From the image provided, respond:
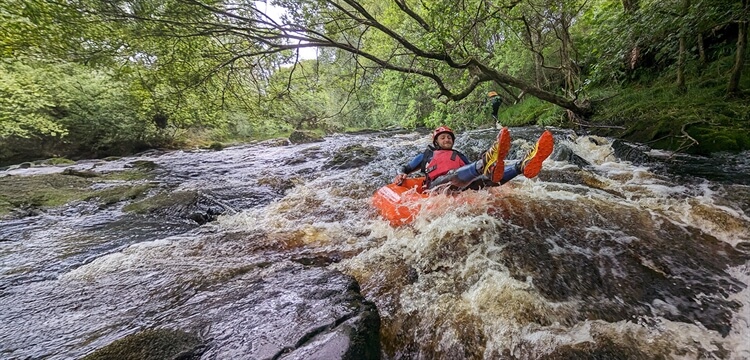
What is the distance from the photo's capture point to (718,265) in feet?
8.32

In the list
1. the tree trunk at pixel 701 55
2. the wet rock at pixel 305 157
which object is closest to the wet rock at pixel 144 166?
the wet rock at pixel 305 157

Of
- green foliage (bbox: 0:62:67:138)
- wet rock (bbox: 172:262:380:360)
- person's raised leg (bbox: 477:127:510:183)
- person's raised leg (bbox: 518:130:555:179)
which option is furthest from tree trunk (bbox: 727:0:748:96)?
green foliage (bbox: 0:62:67:138)

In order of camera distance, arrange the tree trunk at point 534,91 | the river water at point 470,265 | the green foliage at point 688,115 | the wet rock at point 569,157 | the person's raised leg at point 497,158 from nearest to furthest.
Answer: the river water at point 470,265 < the person's raised leg at point 497,158 < the green foliage at point 688,115 < the wet rock at point 569,157 < the tree trunk at point 534,91

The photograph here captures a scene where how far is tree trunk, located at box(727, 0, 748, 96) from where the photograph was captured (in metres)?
5.10

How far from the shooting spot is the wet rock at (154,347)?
5.24 feet

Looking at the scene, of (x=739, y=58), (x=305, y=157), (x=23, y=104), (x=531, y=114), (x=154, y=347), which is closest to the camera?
(x=154, y=347)

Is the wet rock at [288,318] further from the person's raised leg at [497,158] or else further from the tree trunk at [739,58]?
the tree trunk at [739,58]

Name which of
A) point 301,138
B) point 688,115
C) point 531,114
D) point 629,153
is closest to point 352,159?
point 629,153

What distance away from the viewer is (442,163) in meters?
4.56

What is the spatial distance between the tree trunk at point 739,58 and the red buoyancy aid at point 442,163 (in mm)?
4606

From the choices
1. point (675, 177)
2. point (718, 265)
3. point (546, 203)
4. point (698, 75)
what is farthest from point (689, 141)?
point (718, 265)

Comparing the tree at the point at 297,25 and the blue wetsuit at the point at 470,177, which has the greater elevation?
the tree at the point at 297,25

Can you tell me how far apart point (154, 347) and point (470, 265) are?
88.7 inches

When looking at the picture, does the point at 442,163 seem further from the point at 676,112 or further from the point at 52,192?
the point at 52,192
